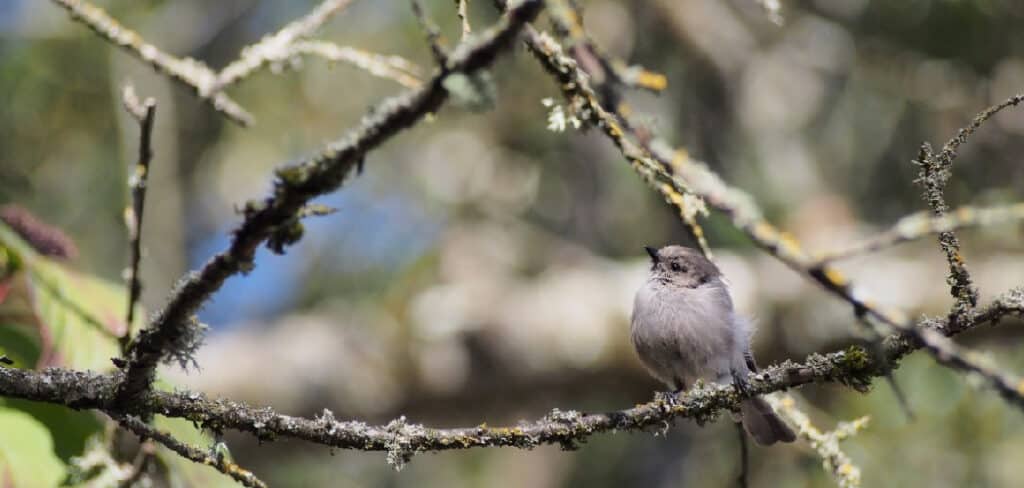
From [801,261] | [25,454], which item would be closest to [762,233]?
[801,261]

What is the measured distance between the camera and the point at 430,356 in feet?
19.3

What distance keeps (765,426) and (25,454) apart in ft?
9.60

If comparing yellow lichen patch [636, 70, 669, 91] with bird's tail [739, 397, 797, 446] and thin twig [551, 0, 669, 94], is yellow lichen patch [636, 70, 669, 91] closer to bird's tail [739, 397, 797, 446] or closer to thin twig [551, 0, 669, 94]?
thin twig [551, 0, 669, 94]

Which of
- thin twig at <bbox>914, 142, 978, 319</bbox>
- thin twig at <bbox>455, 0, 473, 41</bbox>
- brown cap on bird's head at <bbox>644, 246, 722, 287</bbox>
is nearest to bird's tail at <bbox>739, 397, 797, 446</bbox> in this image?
brown cap on bird's head at <bbox>644, 246, 722, 287</bbox>

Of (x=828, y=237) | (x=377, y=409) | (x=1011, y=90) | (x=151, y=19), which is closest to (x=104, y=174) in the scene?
(x=151, y=19)

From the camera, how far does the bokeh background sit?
5820mm

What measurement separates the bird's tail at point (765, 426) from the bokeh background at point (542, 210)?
1334 millimetres

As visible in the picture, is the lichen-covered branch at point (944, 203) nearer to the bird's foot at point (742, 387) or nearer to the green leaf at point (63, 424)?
the bird's foot at point (742, 387)

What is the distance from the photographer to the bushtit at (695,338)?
4008 mm

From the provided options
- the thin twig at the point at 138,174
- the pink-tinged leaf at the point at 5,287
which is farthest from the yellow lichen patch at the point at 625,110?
the pink-tinged leaf at the point at 5,287

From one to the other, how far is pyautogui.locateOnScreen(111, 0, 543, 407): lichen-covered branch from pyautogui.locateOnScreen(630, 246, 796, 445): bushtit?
2.56 meters

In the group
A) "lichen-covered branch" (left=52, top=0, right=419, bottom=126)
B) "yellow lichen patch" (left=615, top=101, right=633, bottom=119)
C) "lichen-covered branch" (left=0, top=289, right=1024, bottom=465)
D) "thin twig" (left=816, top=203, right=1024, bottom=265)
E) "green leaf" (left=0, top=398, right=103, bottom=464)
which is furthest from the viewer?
"green leaf" (left=0, top=398, right=103, bottom=464)

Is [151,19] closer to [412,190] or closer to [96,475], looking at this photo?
[412,190]

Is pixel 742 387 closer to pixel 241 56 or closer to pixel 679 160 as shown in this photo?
pixel 679 160
